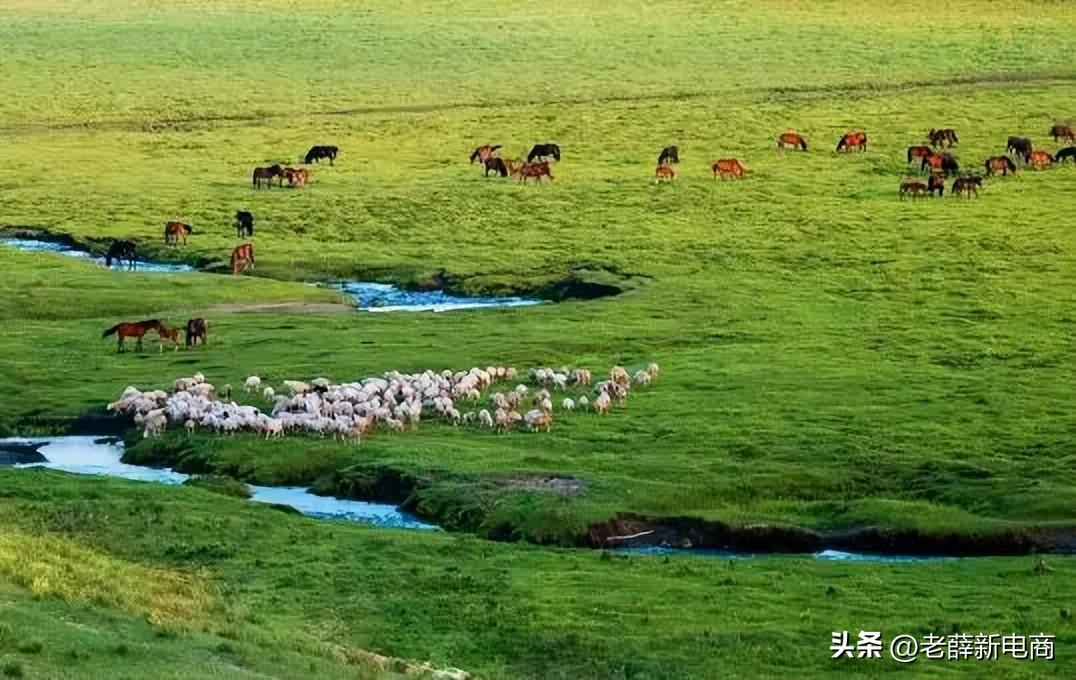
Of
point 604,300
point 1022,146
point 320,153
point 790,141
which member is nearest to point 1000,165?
point 1022,146

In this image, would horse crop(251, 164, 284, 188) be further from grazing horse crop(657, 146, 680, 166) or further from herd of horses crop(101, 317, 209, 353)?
herd of horses crop(101, 317, 209, 353)

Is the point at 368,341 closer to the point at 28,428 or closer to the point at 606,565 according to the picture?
the point at 28,428

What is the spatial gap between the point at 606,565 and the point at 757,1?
80.0 meters

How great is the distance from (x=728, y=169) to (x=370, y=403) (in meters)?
27.9

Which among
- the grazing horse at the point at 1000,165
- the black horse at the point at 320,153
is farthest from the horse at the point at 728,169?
the black horse at the point at 320,153

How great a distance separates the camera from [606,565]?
82.7 feet

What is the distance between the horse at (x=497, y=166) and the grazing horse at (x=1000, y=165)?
12922 mm

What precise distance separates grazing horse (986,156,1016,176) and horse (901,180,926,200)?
12.1 ft

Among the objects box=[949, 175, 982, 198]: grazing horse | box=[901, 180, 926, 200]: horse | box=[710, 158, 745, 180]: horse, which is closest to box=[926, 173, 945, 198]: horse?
box=[901, 180, 926, 200]: horse

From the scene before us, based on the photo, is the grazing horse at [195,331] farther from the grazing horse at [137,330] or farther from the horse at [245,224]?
the horse at [245,224]

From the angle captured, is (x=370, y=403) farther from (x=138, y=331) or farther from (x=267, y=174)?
(x=267, y=174)

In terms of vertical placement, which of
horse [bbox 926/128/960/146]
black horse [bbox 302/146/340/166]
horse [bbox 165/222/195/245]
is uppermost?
horse [bbox 926/128/960/146]

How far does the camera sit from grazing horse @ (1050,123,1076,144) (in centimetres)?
6406

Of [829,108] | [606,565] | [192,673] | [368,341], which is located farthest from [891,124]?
[192,673]
